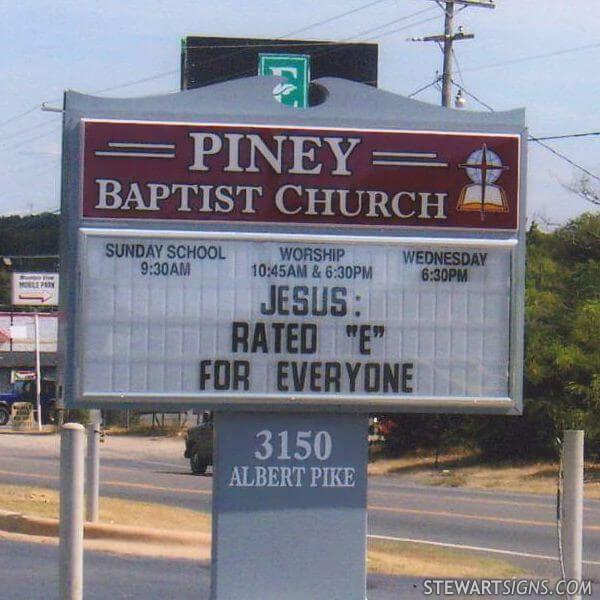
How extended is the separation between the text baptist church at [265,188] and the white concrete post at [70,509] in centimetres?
129

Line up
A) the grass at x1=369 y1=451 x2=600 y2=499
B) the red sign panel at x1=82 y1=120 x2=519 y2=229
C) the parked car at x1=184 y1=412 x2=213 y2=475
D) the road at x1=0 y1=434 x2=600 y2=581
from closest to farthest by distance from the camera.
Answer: the red sign panel at x1=82 y1=120 x2=519 y2=229
the road at x1=0 y1=434 x2=600 y2=581
the grass at x1=369 y1=451 x2=600 y2=499
the parked car at x1=184 y1=412 x2=213 y2=475

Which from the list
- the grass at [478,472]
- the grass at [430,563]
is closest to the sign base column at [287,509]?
the grass at [430,563]

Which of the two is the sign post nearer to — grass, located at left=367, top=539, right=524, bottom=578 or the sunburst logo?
the sunburst logo

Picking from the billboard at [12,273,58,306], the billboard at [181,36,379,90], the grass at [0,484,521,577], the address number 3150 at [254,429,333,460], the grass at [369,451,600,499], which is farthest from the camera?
the billboard at [12,273,58,306]

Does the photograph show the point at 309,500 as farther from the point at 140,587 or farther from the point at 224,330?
the point at 140,587

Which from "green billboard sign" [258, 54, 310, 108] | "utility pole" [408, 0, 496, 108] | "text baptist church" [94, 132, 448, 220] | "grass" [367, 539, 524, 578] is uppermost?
"utility pole" [408, 0, 496, 108]

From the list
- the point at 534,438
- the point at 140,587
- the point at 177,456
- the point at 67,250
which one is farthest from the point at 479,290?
the point at 177,456

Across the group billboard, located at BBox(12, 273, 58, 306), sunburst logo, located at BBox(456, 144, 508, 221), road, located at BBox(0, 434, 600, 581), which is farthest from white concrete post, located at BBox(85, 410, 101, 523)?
billboard, located at BBox(12, 273, 58, 306)

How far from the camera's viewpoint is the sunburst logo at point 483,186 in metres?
7.04

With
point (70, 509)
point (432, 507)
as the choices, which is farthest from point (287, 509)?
point (432, 507)

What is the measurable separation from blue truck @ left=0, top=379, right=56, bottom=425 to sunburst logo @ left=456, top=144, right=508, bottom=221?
45.9m

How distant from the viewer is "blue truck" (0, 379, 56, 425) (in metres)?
52.9

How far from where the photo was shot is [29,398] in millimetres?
54406

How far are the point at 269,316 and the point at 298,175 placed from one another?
804 mm
